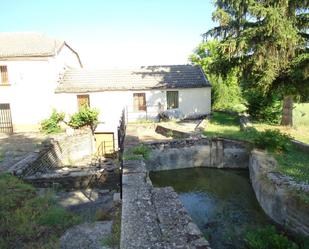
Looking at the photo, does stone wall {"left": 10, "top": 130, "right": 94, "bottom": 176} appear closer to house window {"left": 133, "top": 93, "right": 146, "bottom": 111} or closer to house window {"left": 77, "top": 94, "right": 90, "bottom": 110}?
house window {"left": 77, "top": 94, "right": 90, "bottom": 110}

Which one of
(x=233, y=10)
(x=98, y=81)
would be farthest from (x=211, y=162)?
(x=98, y=81)

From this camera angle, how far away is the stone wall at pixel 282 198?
6539mm

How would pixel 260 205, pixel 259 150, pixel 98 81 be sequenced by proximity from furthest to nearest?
pixel 98 81, pixel 259 150, pixel 260 205

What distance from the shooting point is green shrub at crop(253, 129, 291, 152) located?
1048 cm

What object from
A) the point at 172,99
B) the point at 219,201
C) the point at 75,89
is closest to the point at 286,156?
the point at 219,201

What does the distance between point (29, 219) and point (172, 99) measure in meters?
15.7

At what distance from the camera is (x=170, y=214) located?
5.16m

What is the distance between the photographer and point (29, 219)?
625cm

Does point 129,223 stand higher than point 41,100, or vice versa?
point 41,100

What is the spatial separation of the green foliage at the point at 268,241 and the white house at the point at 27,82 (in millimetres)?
16907

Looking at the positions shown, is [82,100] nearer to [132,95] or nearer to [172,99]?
[132,95]

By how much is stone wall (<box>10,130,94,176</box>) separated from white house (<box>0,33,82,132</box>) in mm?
4496

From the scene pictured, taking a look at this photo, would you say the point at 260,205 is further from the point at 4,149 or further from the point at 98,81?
the point at 98,81

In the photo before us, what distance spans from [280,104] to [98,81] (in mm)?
13425
